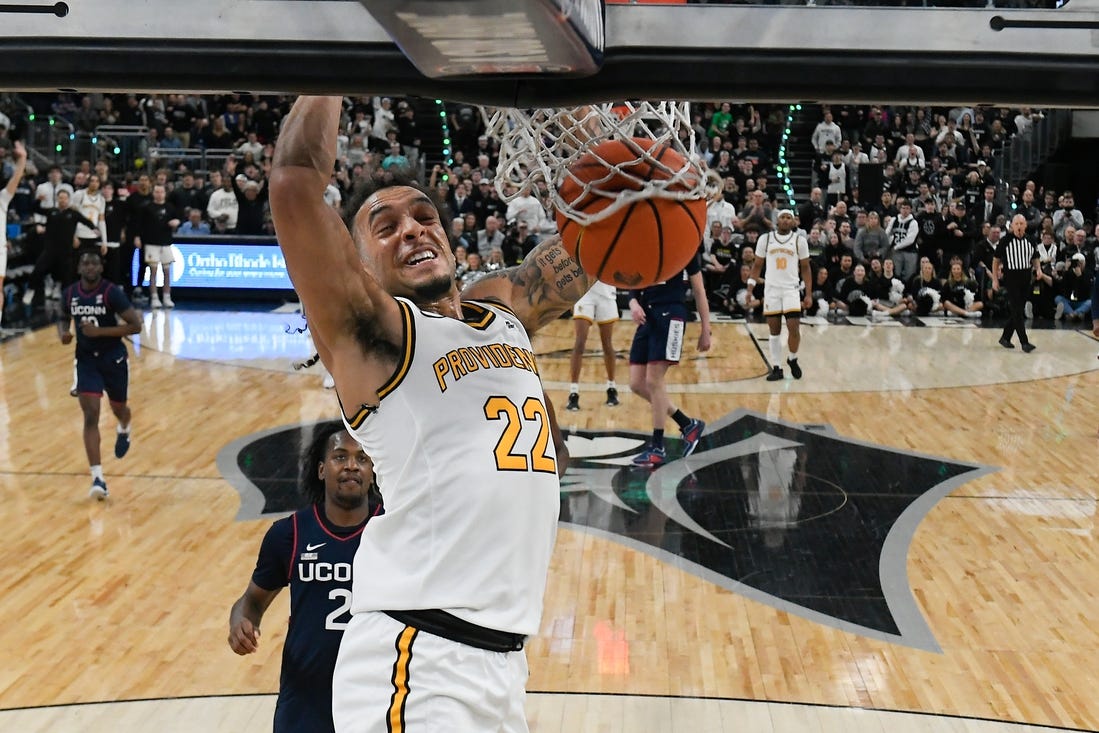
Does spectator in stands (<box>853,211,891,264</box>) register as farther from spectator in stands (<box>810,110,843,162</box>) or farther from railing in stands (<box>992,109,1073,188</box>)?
railing in stands (<box>992,109,1073,188</box>)

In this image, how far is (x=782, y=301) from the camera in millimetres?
12406

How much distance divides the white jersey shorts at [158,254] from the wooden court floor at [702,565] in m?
4.84

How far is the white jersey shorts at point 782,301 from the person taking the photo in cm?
1237

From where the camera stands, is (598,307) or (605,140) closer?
(605,140)

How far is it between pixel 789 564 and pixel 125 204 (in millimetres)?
12126

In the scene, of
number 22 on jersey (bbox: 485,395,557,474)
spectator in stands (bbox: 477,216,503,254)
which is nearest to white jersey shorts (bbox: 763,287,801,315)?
spectator in stands (bbox: 477,216,503,254)

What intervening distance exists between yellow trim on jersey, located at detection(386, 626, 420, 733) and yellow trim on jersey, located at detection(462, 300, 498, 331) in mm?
675

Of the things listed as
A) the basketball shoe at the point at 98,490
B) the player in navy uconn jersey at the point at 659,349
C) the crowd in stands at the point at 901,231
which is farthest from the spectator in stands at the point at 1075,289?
the basketball shoe at the point at 98,490

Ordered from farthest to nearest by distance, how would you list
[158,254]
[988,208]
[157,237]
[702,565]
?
[988,208]
[158,254]
[157,237]
[702,565]

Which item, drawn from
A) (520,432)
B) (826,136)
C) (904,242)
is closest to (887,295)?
(904,242)

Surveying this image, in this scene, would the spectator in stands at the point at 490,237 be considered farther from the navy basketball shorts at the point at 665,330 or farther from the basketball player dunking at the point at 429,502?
the basketball player dunking at the point at 429,502

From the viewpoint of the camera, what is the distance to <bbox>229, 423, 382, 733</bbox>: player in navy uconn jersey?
12.6 feet

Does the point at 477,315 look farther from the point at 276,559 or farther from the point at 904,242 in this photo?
the point at 904,242

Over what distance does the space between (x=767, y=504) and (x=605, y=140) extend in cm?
537
